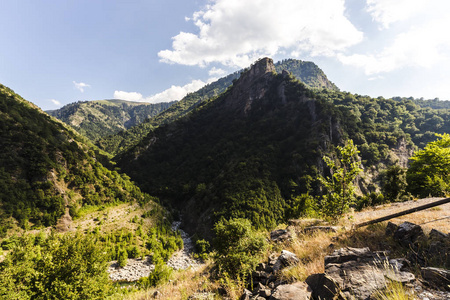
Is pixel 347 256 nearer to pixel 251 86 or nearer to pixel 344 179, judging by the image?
pixel 344 179

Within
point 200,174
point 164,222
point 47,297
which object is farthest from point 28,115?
point 47,297

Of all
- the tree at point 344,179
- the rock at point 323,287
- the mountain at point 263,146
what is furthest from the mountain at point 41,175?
the tree at point 344,179

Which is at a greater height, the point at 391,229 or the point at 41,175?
the point at 41,175

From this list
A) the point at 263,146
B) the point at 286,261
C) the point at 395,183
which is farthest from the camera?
the point at 263,146

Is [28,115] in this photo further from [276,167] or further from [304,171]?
[304,171]

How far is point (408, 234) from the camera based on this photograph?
17.5 ft

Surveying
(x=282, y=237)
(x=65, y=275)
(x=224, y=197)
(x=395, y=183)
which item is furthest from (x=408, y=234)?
(x=224, y=197)

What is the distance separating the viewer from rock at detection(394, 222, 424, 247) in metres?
5.18

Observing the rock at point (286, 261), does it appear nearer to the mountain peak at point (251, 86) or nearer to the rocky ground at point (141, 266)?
the rocky ground at point (141, 266)

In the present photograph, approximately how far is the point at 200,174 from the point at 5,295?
292 feet

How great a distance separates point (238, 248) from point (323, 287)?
5.87 m

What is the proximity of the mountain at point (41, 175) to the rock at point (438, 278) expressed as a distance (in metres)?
70.1

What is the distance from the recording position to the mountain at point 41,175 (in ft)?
159

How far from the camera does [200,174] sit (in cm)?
10338
